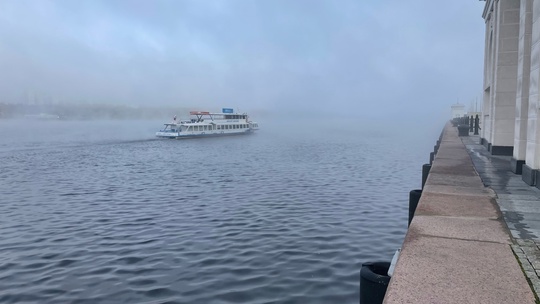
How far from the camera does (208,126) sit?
78.3 m

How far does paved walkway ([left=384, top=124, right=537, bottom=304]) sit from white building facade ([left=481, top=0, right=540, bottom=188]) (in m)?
3.70

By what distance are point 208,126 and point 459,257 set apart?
74703 millimetres

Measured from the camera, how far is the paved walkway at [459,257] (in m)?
3.90

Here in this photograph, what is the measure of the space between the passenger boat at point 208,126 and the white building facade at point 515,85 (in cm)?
5380

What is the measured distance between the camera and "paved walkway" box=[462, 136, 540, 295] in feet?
16.0

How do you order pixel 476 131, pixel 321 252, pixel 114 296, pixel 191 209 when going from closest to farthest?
1. pixel 114 296
2. pixel 321 252
3. pixel 191 209
4. pixel 476 131

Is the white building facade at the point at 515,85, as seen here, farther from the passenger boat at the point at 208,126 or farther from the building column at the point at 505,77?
the passenger boat at the point at 208,126

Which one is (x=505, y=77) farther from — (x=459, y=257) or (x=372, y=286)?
(x=372, y=286)

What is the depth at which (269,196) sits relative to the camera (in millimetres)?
18531

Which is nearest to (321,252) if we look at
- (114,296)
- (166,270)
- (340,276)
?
(340,276)

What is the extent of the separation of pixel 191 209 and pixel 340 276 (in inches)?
326

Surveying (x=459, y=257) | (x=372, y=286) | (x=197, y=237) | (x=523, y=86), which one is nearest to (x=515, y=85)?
(x=523, y=86)

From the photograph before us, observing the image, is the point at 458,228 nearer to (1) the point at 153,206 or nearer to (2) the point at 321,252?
(2) the point at 321,252

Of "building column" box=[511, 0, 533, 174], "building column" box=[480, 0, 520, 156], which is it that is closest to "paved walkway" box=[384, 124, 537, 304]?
"building column" box=[511, 0, 533, 174]
